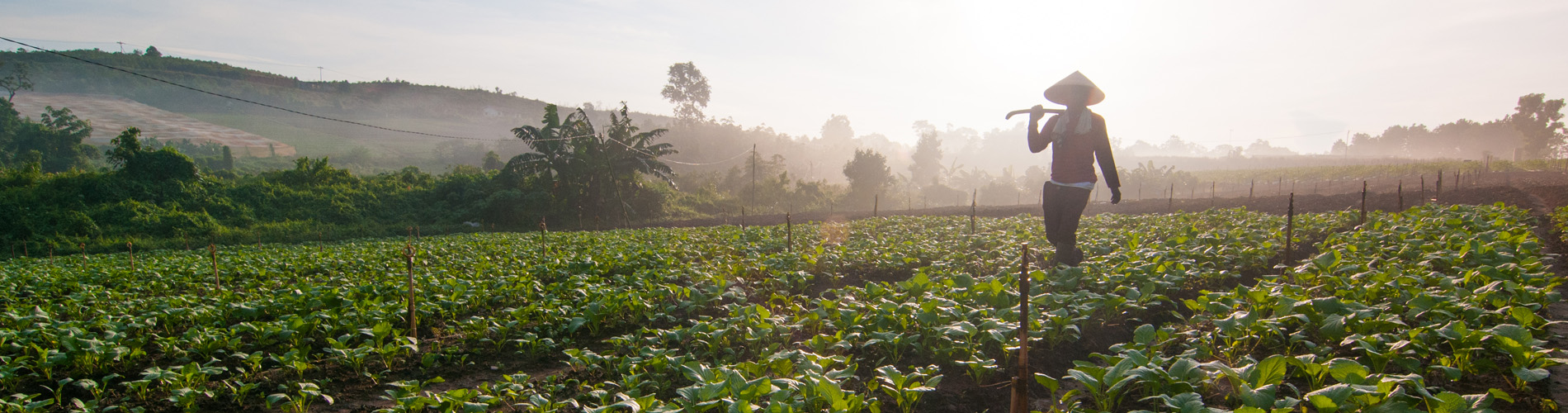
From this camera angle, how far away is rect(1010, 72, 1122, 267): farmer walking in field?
20.8 ft

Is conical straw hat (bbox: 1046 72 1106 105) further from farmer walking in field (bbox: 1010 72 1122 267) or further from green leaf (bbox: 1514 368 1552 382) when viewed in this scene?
green leaf (bbox: 1514 368 1552 382)

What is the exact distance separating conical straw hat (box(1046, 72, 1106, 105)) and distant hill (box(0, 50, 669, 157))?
256ft

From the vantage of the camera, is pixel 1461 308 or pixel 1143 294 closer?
pixel 1461 308

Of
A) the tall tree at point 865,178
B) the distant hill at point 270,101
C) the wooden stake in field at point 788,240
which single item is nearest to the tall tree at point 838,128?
the distant hill at point 270,101

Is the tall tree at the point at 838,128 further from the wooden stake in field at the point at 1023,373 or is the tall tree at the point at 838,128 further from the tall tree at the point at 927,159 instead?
the wooden stake in field at the point at 1023,373

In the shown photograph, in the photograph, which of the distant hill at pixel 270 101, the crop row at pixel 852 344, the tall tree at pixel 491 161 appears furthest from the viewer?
the distant hill at pixel 270 101

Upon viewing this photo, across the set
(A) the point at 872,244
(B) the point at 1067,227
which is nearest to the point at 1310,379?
(B) the point at 1067,227

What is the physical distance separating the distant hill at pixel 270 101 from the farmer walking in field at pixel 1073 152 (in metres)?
78.2

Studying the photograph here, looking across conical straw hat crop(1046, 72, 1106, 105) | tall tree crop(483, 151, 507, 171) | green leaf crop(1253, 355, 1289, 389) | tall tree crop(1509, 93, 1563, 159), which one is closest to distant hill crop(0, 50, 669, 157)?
tall tree crop(483, 151, 507, 171)

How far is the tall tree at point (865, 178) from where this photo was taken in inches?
2057

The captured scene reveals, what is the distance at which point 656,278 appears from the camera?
688cm

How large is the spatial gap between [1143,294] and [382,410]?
4.94 m

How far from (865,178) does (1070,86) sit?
46091 mm

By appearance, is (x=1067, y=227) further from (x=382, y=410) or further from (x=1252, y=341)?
(x=382, y=410)
